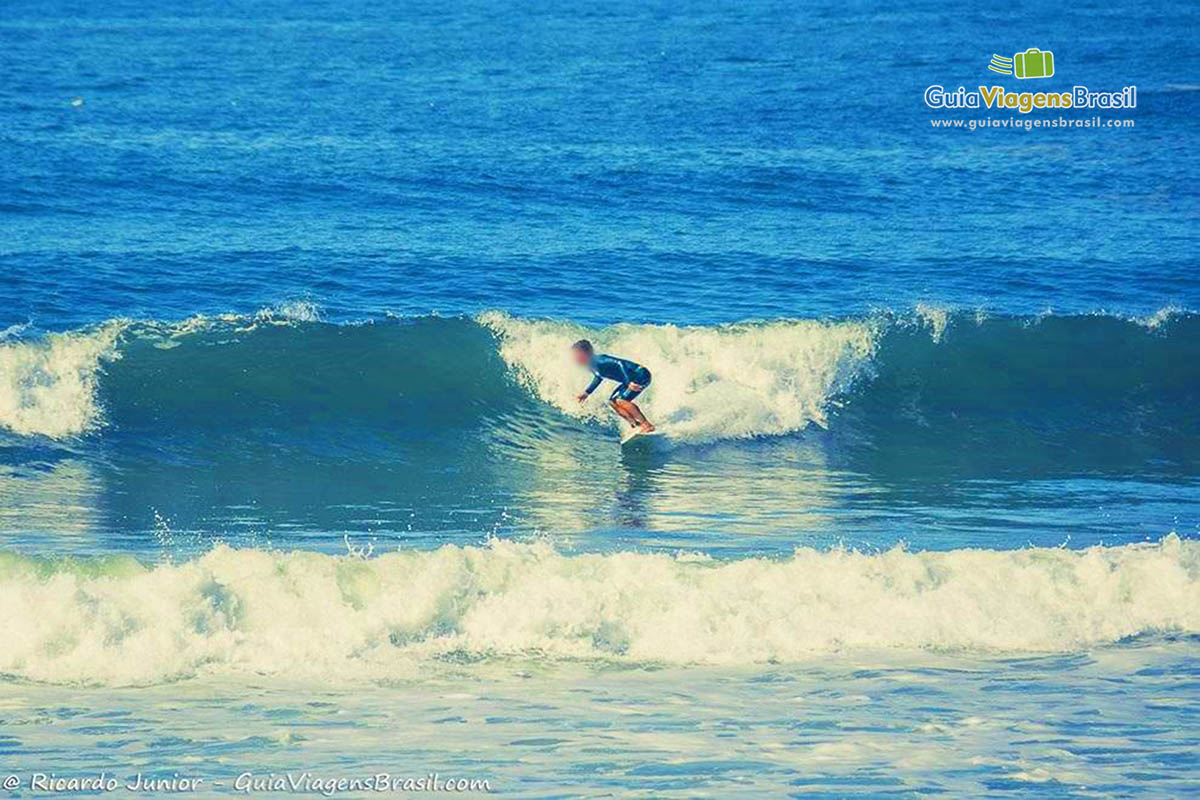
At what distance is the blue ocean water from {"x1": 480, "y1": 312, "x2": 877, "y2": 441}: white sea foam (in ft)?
0.19

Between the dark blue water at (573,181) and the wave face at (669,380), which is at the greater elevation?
the dark blue water at (573,181)

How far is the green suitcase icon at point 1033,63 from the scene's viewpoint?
37062 mm

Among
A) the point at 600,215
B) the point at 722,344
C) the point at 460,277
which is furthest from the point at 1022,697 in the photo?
the point at 600,215

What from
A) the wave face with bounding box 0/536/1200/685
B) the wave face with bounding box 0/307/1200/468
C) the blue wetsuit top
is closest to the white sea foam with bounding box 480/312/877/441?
the wave face with bounding box 0/307/1200/468

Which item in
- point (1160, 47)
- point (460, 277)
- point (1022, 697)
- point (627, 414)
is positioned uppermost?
point (1160, 47)

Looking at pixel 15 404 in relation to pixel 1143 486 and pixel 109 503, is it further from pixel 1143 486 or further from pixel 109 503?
pixel 1143 486

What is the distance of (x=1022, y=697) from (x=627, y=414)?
274 inches

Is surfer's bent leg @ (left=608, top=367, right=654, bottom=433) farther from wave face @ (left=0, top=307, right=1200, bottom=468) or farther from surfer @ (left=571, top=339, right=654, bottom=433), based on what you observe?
wave face @ (left=0, top=307, right=1200, bottom=468)

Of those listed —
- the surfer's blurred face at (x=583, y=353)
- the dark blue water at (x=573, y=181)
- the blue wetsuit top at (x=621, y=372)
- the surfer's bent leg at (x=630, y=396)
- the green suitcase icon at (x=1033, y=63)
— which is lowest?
the surfer's bent leg at (x=630, y=396)

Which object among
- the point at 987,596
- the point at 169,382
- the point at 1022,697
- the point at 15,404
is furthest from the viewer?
the point at 169,382

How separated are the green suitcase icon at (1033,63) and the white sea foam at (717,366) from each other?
21.6 metres

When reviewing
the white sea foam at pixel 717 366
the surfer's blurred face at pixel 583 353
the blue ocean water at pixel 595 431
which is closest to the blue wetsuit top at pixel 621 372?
the surfer's blurred face at pixel 583 353

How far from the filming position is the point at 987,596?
32.5ft

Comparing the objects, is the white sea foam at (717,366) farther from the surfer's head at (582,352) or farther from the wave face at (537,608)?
the wave face at (537,608)
